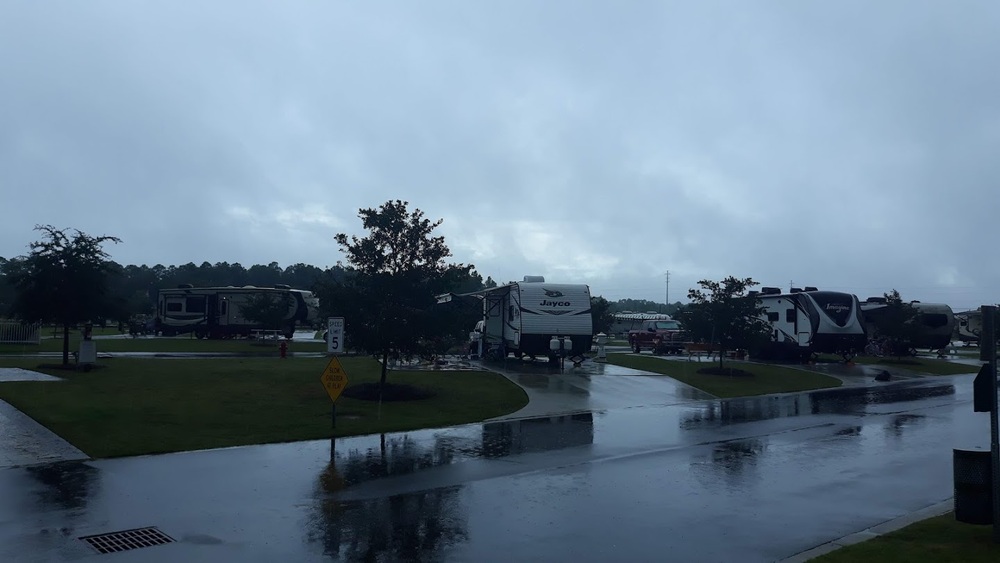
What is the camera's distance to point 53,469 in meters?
11.5

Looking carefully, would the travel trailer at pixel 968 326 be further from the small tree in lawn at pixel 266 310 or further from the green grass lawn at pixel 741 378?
the small tree in lawn at pixel 266 310

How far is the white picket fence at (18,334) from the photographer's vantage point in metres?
37.6

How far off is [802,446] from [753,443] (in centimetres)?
93

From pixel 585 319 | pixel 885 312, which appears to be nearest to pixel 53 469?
pixel 585 319

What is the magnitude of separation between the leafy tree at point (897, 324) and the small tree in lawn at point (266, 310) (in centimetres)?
3544

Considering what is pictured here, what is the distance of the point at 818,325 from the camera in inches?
1476

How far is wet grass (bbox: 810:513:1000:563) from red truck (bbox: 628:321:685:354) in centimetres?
3463

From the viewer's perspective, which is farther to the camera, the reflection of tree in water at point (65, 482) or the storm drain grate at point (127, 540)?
the reflection of tree in water at point (65, 482)

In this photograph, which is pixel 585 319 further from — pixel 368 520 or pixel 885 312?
pixel 368 520

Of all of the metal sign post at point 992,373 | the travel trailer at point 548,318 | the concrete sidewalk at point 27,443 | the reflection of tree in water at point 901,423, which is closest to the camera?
the metal sign post at point 992,373

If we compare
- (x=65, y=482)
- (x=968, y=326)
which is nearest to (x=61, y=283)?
(x=65, y=482)

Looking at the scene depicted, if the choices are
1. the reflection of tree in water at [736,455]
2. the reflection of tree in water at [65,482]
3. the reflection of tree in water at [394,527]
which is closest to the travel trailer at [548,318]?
the reflection of tree in water at [736,455]

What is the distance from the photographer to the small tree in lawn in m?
47.9

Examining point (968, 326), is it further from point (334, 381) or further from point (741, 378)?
point (334, 381)
